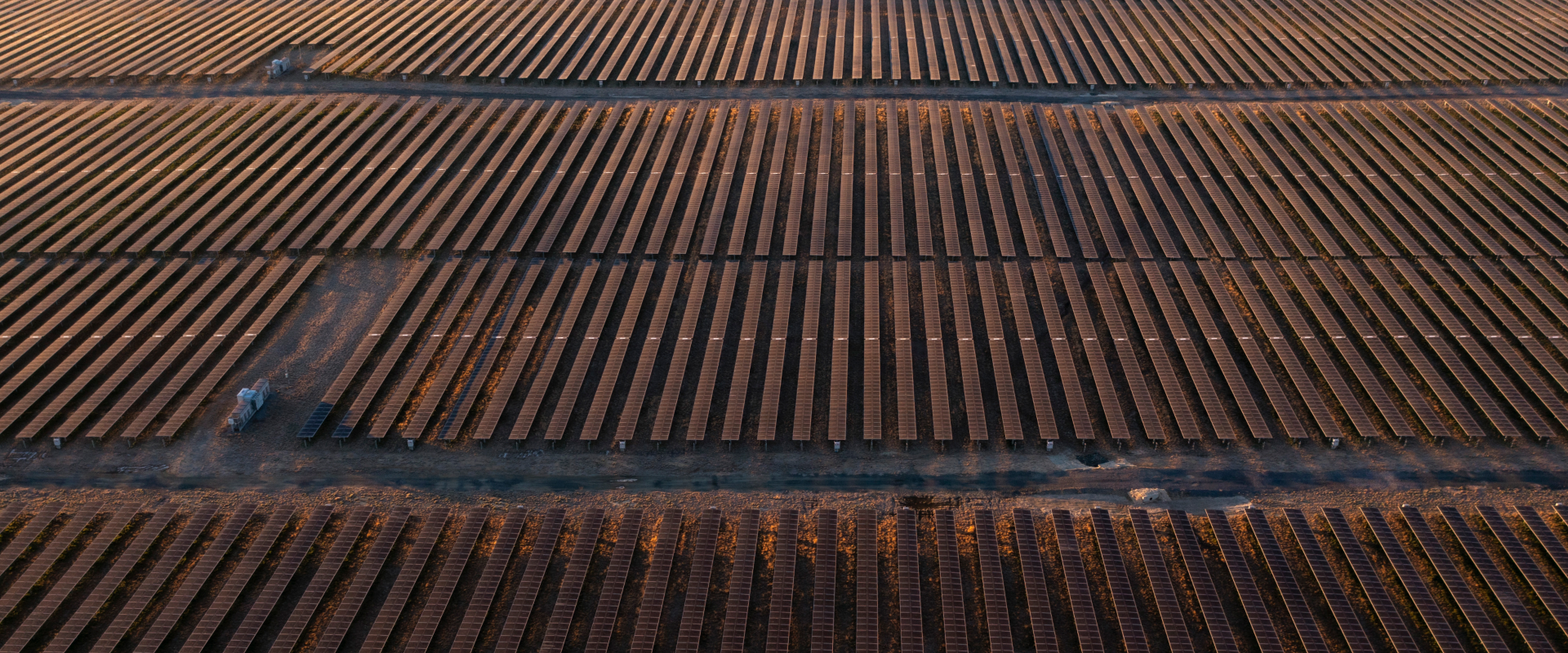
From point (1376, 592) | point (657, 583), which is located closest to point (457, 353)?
point (657, 583)

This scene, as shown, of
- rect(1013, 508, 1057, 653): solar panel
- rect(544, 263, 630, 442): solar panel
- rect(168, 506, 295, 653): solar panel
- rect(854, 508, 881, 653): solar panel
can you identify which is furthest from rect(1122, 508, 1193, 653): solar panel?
rect(168, 506, 295, 653): solar panel

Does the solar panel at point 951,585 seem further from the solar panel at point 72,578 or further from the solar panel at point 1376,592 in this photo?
the solar panel at point 72,578

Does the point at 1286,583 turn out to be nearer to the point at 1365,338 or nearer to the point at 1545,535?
the point at 1545,535

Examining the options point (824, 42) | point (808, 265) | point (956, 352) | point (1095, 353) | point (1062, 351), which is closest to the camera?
point (1095, 353)

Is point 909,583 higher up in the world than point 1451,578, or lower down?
higher up

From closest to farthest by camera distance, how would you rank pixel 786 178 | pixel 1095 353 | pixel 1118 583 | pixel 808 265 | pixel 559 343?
pixel 1118 583 < pixel 1095 353 < pixel 559 343 < pixel 808 265 < pixel 786 178

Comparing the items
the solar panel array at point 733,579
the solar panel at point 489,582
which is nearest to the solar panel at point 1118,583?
the solar panel array at point 733,579

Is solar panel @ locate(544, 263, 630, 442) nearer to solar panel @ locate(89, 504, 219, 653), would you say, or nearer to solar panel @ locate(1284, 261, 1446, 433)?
solar panel @ locate(89, 504, 219, 653)
